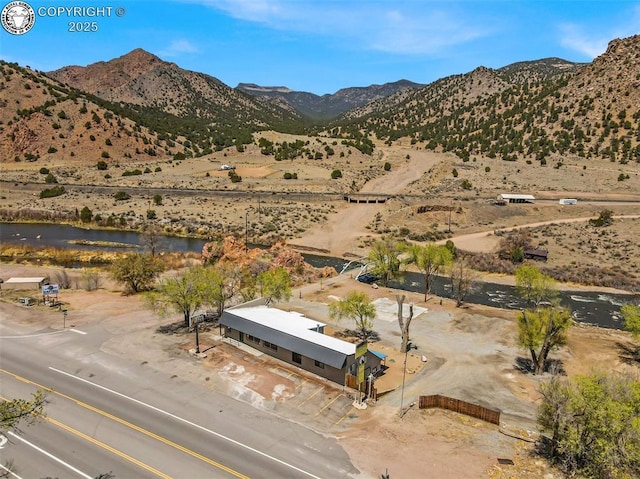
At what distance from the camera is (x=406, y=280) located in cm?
6531

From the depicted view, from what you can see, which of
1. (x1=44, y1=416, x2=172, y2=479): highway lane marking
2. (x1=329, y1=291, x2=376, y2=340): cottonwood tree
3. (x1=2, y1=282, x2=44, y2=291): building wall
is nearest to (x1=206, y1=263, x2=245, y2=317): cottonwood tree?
(x1=329, y1=291, x2=376, y2=340): cottonwood tree

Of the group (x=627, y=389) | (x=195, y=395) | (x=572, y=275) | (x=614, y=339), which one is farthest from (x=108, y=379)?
(x=572, y=275)

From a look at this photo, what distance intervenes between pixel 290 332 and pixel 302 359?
2.39 meters

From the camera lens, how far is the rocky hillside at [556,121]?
121125 mm

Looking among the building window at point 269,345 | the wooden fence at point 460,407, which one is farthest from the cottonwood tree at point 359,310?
the wooden fence at point 460,407

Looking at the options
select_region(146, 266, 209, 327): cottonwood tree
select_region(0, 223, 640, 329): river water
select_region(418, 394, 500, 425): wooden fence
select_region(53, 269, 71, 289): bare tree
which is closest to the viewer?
select_region(418, 394, 500, 425): wooden fence

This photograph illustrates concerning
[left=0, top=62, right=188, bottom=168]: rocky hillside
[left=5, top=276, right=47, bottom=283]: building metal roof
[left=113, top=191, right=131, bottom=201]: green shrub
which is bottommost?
[left=5, top=276, right=47, bottom=283]: building metal roof

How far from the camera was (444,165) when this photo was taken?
388 ft

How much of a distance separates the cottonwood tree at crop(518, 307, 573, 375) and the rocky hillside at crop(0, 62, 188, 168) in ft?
427

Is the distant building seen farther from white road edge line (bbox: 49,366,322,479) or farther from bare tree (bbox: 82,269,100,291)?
white road edge line (bbox: 49,366,322,479)

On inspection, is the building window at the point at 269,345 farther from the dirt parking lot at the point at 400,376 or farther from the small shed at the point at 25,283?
the small shed at the point at 25,283

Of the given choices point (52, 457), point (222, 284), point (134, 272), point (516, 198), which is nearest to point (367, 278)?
point (222, 284)

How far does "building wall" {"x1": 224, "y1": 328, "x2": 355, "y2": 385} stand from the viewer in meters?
31.9

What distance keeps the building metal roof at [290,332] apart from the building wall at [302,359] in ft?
1.87
